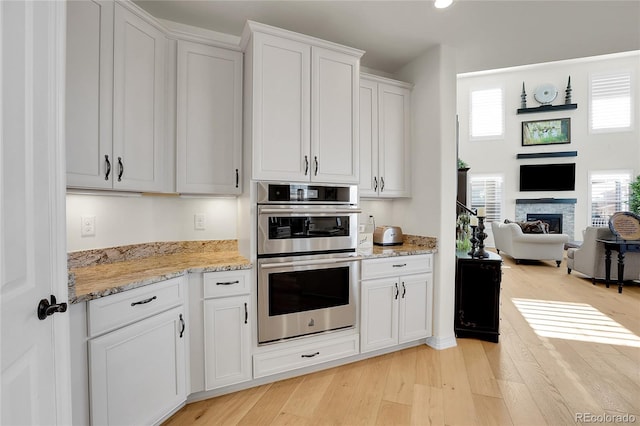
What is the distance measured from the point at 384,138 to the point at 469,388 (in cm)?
212

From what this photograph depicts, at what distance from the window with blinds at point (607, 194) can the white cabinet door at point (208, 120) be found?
9881 mm

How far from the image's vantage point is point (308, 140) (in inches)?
89.8

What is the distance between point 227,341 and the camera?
2.02m

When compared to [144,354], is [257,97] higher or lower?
higher

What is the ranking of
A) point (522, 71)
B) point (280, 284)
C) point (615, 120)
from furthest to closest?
point (522, 71) → point (615, 120) → point (280, 284)

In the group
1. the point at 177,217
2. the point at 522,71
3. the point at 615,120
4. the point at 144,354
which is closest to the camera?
the point at 144,354

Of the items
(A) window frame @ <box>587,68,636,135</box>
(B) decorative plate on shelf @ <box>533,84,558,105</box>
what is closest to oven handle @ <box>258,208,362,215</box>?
(B) decorative plate on shelf @ <box>533,84,558,105</box>

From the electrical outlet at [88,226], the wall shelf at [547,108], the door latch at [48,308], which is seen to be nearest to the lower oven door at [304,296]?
the electrical outlet at [88,226]

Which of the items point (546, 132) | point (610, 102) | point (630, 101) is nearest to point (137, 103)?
point (546, 132)

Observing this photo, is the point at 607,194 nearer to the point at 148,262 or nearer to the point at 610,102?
the point at 610,102

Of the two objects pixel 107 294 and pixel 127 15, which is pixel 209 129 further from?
pixel 107 294

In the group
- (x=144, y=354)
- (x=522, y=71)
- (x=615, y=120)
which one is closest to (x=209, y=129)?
(x=144, y=354)

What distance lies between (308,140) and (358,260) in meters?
1.00

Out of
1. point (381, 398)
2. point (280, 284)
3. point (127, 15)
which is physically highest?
point (127, 15)
